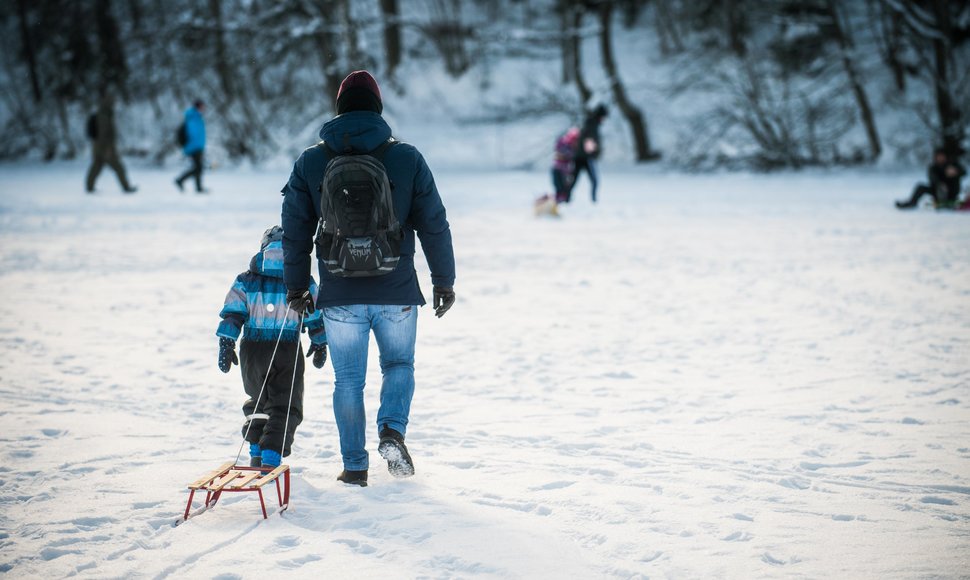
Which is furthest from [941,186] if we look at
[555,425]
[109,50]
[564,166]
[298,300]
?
[109,50]

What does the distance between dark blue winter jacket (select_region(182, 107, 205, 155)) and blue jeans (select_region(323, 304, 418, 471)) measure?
14437mm

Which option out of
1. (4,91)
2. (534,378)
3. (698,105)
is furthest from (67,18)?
(534,378)

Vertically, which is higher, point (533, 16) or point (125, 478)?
point (533, 16)

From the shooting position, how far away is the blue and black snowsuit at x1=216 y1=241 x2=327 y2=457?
386 centimetres

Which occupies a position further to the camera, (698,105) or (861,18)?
(861,18)

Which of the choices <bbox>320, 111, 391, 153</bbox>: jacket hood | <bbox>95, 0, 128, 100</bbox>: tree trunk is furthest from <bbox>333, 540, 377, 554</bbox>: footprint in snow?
<bbox>95, 0, 128, 100</bbox>: tree trunk

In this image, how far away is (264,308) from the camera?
390 cm

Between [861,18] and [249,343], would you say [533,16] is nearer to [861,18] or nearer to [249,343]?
[861,18]

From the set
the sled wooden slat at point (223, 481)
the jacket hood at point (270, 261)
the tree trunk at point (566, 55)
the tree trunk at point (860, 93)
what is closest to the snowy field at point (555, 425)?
the sled wooden slat at point (223, 481)

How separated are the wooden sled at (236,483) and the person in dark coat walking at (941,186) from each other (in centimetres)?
1335

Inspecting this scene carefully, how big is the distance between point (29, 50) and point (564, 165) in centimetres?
3028

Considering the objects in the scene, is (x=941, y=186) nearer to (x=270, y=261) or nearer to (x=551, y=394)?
(x=551, y=394)

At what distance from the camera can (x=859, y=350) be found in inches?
239

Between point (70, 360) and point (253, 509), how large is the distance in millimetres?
3023
